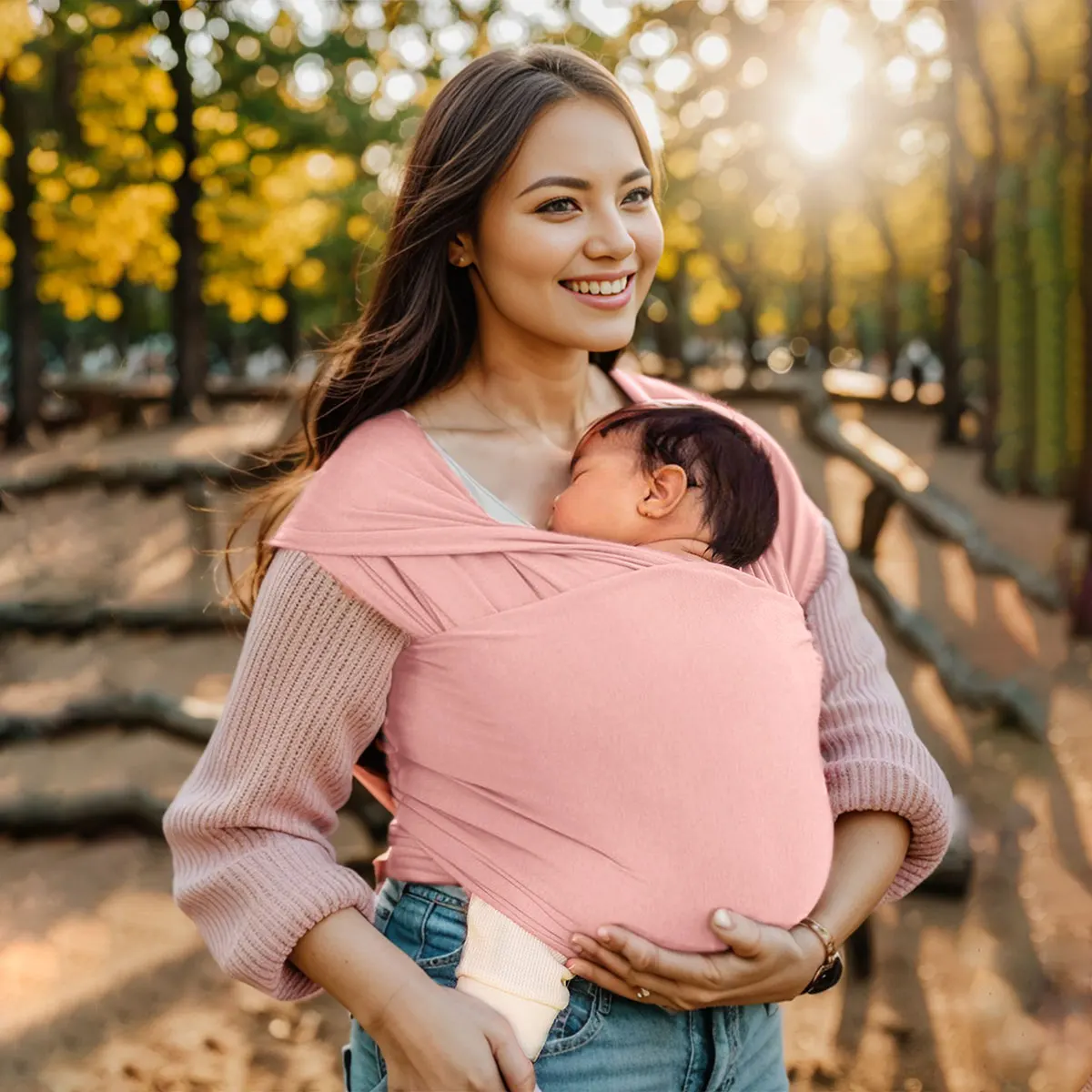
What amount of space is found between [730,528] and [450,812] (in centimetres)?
58

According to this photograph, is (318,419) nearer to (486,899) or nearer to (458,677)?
(458,677)

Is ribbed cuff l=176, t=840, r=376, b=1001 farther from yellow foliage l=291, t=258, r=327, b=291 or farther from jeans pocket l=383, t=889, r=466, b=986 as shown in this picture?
yellow foliage l=291, t=258, r=327, b=291

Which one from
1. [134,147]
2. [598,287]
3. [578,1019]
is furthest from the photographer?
[134,147]

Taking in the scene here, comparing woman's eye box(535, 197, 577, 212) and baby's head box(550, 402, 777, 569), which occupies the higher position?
woman's eye box(535, 197, 577, 212)

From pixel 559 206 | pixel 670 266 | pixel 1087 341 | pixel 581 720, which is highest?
pixel 559 206

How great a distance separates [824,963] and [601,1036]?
32 centimetres

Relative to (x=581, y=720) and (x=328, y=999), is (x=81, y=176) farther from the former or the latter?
(x=581, y=720)

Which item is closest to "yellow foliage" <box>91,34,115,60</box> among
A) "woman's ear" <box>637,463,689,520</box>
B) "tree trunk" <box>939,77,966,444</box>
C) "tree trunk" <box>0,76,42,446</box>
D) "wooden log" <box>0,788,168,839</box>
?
"tree trunk" <box>0,76,42,446</box>

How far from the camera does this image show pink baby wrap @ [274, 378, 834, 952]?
1598 millimetres

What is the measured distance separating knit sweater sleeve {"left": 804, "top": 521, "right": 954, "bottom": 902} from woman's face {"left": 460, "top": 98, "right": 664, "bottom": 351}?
54 cm

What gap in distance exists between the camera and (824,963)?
173cm

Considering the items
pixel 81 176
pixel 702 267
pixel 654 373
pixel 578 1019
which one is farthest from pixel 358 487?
pixel 702 267

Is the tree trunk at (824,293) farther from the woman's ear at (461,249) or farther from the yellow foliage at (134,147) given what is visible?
the woman's ear at (461,249)

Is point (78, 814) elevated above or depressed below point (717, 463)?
below
